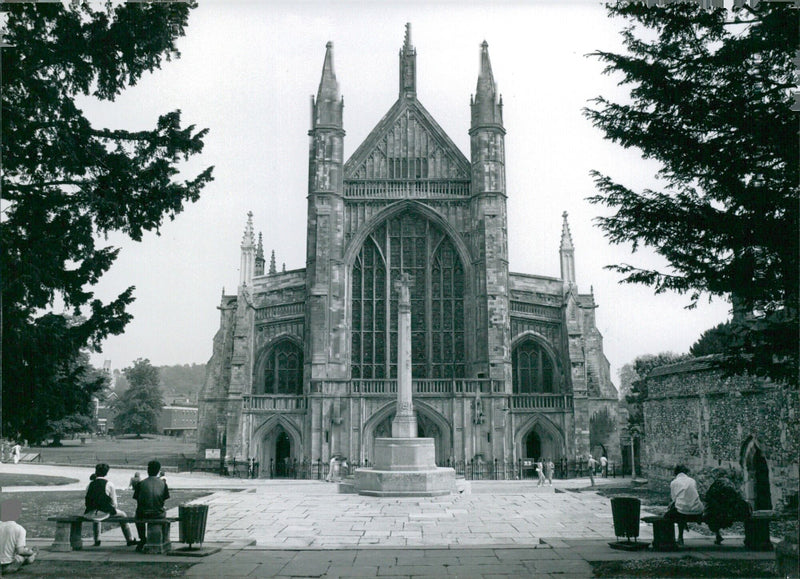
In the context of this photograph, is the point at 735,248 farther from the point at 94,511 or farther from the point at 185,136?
the point at 94,511

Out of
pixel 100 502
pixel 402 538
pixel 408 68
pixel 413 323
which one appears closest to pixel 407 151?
pixel 408 68

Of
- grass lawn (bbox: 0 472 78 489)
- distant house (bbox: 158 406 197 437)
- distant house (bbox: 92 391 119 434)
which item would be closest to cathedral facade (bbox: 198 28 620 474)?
grass lawn (bbox: 0 472 78 489)

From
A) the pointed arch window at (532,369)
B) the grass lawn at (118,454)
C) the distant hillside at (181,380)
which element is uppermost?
the distant hillside at (181,380)

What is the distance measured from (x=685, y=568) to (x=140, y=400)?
59.8m

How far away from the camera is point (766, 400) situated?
16688mm

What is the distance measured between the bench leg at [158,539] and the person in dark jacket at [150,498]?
227 mm

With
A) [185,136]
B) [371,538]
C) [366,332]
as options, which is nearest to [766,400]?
[371,538]

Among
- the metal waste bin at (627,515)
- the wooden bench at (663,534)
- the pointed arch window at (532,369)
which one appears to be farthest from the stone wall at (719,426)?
the pointed arch window at (532,369)

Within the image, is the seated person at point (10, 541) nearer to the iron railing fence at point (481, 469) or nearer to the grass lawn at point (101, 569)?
the grass lawn at point (101, 569)

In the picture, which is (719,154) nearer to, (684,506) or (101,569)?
(684,506)

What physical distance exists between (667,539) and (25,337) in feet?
32.2

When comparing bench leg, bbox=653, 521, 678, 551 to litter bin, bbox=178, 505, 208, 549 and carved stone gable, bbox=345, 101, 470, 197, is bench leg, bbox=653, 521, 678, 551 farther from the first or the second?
carved stone gable, bbox=345, 101, 470, 197

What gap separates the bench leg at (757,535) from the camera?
10.2 metres

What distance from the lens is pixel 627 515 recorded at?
10516mm
